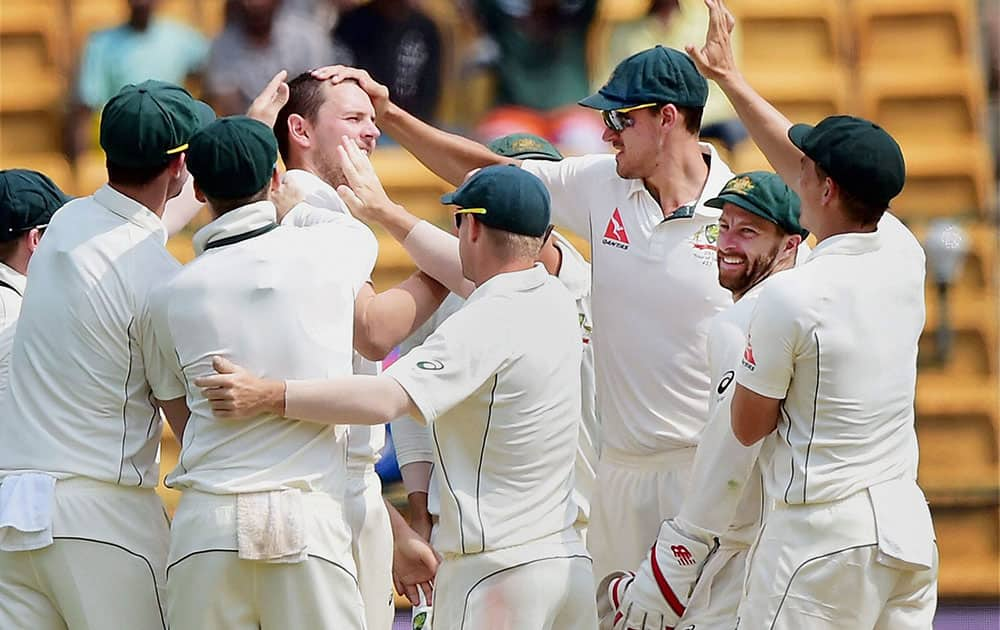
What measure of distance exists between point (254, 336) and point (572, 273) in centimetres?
141

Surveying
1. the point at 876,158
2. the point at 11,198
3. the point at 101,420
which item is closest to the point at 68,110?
the point at 11,198

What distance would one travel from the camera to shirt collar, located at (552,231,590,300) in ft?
16.9

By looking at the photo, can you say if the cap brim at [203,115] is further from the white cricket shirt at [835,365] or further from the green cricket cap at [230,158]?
the white cricket shirt at [835,365]

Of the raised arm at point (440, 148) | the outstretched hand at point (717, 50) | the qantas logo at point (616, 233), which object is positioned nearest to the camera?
the outstretched hand at point (717, 50)

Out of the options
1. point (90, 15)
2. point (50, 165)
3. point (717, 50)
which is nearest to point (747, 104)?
point (717, 50)

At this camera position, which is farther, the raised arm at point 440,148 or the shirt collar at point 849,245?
the raised arm at point 440,148

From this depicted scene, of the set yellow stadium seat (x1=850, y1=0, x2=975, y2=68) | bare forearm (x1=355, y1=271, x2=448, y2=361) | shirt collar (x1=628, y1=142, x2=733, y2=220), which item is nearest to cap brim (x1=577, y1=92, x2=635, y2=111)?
shirt collar (x1=628, y1=142, x2=733, y2=220)

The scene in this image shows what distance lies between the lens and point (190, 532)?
4.05 m

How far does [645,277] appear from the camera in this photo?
16.8ft

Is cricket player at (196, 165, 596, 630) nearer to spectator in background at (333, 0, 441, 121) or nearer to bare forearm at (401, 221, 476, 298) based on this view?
bare forearm at (401, 221, 476, 298)

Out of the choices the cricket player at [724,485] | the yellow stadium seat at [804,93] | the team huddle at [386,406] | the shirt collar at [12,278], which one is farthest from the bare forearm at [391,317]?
the yellow stadium seat at [804,93]

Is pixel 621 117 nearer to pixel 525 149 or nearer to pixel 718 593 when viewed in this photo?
pixel 525 149

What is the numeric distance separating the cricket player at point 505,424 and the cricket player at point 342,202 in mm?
445

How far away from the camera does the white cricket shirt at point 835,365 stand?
424cm
